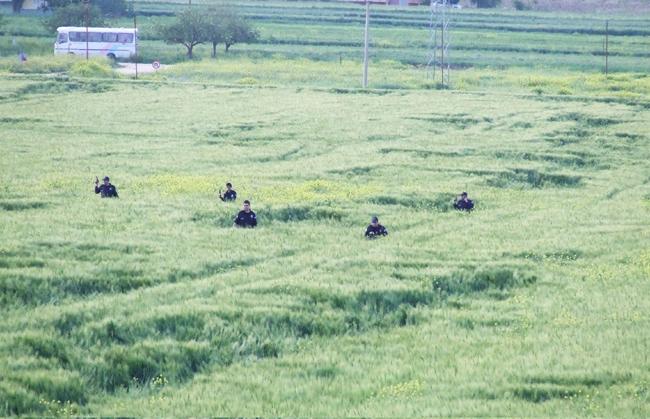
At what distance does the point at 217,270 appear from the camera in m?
20.3

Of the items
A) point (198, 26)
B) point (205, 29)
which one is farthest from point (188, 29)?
point (205, 29)

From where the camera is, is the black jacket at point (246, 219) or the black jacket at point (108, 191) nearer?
the black jacket at point (246, 219)

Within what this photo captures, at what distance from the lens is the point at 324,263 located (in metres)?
21.0

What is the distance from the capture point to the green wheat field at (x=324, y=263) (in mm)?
14711

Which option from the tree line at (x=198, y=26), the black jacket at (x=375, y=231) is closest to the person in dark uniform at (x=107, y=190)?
the black jacket at (x=375, y=231)

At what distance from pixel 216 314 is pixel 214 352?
127 centimetres

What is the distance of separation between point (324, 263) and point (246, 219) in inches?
148

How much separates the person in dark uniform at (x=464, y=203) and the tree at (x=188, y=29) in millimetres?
64594

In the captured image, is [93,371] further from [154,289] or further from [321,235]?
[321,235]

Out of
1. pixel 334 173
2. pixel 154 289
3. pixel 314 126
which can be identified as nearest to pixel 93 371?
pixel 154 289

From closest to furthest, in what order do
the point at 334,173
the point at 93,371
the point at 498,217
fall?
the point at 93,371 < the point at 498,217 < the point at 334,173

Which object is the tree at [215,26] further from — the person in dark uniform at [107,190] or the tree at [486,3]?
the person in dark uniform at [107,190]

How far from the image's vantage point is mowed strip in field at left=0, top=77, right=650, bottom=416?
14602 mm

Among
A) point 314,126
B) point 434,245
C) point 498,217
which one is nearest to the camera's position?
point 434,245
